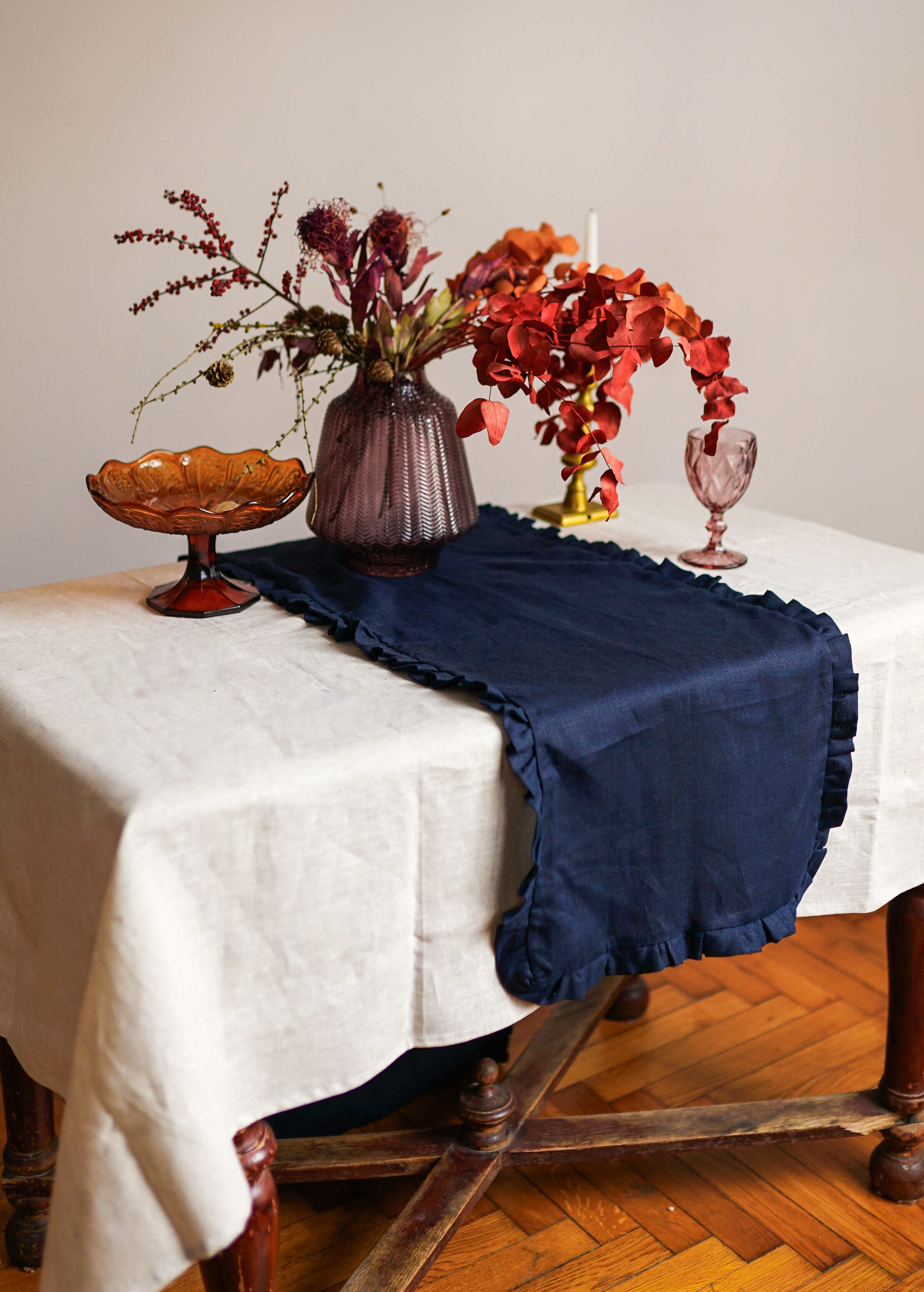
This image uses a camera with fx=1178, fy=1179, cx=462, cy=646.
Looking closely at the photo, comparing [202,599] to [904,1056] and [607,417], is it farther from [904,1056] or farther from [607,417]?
[904,1056]

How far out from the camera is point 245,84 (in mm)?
1911

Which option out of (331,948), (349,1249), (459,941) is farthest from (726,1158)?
(331,948)

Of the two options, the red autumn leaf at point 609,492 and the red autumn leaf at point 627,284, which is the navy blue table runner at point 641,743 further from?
the red autumn leaf at point 627,284

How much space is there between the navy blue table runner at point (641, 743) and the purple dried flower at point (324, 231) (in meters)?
0.34

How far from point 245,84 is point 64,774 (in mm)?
1456

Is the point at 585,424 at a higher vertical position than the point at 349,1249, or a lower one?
higher

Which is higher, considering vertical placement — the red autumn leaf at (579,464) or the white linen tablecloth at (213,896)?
the red autumn leaf at (579,464)

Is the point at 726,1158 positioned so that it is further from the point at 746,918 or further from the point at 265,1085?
the point at 265,1085

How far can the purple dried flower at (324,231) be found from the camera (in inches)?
45.4

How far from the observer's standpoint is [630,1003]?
174 centimetres

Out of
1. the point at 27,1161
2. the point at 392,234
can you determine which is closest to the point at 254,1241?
the point at 27,1161

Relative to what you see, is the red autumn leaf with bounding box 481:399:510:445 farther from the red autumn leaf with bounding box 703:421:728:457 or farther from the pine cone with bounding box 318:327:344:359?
the red autumn leaf with bounding box 703:421:728:457

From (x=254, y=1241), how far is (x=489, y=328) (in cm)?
81

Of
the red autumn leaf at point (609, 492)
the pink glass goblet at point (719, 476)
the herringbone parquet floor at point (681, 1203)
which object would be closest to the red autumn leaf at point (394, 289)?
the red autumn leaf at point (609, 492)
